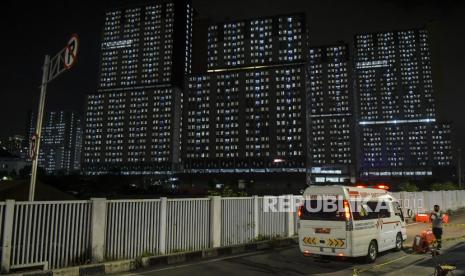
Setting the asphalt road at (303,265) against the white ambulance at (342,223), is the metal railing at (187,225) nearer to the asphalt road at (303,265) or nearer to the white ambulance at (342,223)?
the asphalt road at (303,265)

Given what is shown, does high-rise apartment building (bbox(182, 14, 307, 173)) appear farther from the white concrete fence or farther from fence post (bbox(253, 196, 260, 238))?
the white concrete fence

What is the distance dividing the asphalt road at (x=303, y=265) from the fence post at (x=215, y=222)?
0.94 meters

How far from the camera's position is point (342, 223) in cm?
1166

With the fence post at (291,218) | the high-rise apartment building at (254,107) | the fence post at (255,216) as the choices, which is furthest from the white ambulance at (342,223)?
the high-rise apartment building at (254,107)

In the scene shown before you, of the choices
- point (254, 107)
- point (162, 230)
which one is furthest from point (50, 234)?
point (254, 107)

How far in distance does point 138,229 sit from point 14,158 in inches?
5545

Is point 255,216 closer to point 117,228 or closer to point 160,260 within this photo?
point 160,260

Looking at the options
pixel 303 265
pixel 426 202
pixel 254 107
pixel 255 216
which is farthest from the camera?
pixel 254 107

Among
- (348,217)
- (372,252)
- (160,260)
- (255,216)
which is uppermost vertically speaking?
(348,217)

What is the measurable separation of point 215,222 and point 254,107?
168 metres

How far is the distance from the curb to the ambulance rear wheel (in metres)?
4.29

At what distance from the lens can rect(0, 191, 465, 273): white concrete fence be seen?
30.7ft

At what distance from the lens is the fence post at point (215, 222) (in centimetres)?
1400

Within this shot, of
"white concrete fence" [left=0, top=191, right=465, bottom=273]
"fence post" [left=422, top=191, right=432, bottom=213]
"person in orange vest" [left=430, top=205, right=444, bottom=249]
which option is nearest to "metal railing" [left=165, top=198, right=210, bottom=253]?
"white concrete fence" [left=0, top=191, right=465, bottom=273]
